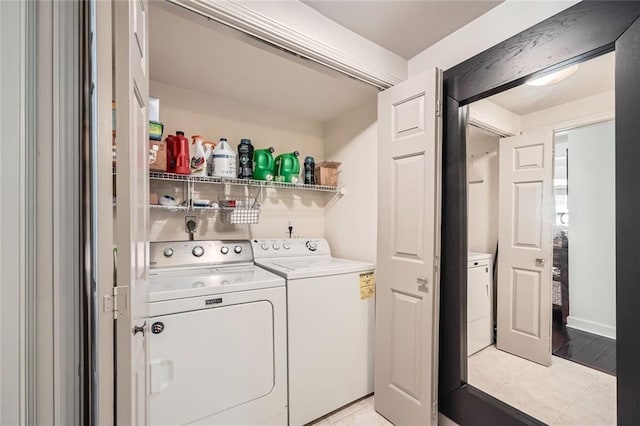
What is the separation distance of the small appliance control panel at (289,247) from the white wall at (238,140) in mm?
232

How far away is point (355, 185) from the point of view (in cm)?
244

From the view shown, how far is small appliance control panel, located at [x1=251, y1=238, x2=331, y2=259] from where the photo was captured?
2.19 metres

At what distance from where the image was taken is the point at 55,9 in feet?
1.87

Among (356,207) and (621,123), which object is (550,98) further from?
(356,207)

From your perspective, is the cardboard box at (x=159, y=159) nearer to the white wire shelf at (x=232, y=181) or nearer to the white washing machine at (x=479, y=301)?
the white wire shelf at (x=232, y=181)

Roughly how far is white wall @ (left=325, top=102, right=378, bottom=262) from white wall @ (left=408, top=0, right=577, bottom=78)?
2.10 ft

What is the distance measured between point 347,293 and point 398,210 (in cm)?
66

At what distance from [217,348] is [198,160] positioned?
1270 mm

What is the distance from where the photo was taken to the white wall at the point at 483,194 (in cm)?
155

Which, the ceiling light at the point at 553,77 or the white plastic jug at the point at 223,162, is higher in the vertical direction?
the ceiling light at the point at 553,77

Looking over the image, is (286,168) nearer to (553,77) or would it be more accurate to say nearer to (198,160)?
(198,160)

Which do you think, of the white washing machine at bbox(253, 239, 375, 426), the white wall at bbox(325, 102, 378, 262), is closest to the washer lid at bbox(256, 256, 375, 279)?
the white washing machine at bbox(253, 239, 375, 426)
